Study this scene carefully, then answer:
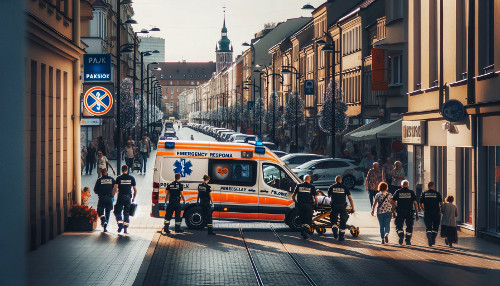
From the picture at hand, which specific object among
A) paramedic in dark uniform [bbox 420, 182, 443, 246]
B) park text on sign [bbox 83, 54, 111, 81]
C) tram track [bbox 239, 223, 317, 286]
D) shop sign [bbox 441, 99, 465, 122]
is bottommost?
tram track [bbox 239, 223, 317, 286]

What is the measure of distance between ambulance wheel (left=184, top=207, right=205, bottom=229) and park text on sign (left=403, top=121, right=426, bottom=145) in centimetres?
800

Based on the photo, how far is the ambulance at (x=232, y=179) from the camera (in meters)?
22.2

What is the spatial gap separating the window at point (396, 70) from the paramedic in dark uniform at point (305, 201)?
21014 mm

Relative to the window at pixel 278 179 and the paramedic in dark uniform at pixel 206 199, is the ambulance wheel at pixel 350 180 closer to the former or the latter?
the window at pixel 278 179

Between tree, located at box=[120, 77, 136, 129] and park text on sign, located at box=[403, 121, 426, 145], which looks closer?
park text on sign, located at box=[403, 121, 426, 145]

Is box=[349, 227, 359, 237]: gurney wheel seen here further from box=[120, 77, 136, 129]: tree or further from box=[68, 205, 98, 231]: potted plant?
box=[120, 77, 136, 129]: tree

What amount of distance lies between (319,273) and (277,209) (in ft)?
22.7

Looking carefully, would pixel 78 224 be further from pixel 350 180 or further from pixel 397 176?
pixel 350 180

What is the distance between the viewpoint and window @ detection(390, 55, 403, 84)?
40531 mm

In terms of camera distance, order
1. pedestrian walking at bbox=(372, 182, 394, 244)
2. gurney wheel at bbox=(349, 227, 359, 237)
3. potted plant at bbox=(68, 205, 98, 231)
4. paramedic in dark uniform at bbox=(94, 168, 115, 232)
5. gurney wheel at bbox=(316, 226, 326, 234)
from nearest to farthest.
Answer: pedestrian walking at bbox=(372, 182, 394, 244), paramedic in dark uniform at bbox=(94, 168, 115, 232), potted plant at bbox=(68, 205, 98, 231), gurney wheel at bbox=(349, 227, 359, 237), gurney wheel at bbox=(316, 226, 326, 234)

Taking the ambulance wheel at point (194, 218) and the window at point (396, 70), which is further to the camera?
the window at point (396, 70)

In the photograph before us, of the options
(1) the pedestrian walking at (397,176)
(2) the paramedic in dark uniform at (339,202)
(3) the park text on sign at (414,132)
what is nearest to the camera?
(2) the paramedic in dark uniform at (339,202)

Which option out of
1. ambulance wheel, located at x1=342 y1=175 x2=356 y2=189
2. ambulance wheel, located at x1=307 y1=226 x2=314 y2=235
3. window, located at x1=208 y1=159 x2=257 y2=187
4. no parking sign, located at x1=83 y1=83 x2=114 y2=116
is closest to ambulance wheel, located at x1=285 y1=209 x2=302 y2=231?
ambulance wheel, located at x1=307 y1=226 x2=314 y2=235

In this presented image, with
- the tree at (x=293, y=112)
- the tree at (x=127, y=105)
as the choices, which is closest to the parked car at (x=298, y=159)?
the tree at (x=127, y=105)
